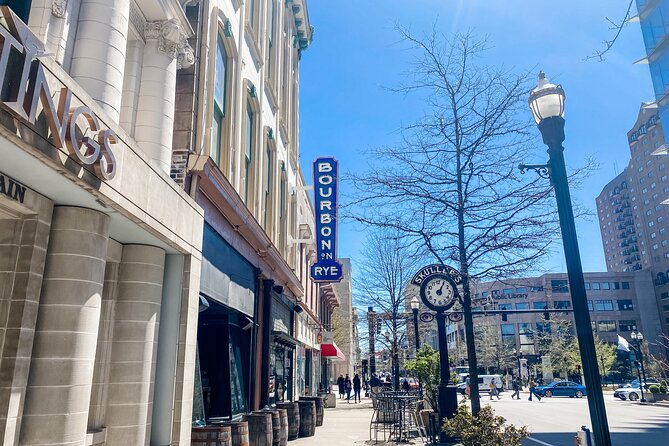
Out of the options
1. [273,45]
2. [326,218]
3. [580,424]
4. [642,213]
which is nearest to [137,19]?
[273,45]

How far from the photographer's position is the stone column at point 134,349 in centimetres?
627

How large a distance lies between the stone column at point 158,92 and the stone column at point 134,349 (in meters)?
1.47

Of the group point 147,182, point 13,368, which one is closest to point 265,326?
point 147,182

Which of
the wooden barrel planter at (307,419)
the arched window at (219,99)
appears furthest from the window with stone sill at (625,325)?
the arched window at (219,99)

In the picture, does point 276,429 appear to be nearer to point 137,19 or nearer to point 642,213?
point 137,19

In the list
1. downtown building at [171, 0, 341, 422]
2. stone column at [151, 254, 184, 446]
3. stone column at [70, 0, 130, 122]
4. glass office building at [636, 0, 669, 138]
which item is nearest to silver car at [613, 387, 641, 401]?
glass office building at [636, 0, 669, 138]

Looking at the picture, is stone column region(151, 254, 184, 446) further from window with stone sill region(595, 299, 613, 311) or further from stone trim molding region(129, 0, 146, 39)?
window with stone sill region(595, 299, 613, 311)

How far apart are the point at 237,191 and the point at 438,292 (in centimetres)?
495

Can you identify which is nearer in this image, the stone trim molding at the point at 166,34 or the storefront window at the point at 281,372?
the stone trim molding at the point at 166,34

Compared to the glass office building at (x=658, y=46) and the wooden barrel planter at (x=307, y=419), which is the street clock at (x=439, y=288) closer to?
the wooden barrel planter at (x=307, y=419)

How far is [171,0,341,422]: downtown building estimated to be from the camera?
8.64 metres

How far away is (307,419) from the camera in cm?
1385

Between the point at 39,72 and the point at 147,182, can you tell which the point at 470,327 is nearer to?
the point at 147,182

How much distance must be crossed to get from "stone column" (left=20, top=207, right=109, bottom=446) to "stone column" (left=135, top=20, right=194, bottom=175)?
2.21 meters
